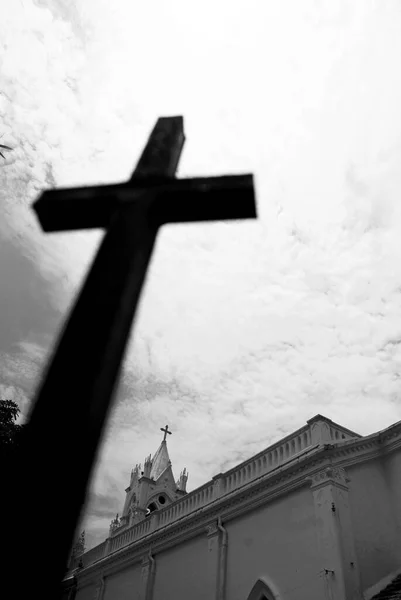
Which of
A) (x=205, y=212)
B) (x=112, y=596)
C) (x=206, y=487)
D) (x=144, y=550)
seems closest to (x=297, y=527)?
(x=206, y=487)

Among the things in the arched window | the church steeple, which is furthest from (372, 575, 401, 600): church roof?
the church steeple

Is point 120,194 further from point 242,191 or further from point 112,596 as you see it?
point 112,596

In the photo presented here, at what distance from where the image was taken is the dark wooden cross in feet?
5.74

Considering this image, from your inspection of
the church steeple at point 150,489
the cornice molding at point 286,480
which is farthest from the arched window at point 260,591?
the church steeple at point 150,489

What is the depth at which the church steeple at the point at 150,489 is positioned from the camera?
2755 cm

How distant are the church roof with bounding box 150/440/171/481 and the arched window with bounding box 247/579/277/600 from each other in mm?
19080

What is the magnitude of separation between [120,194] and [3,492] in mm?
1742

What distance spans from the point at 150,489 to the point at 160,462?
→ 2947mm

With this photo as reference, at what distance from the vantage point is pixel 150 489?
94.5ft

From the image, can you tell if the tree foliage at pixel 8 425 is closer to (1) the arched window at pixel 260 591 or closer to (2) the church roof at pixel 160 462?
(1) the arched window at pixel 260 591

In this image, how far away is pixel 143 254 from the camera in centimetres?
254

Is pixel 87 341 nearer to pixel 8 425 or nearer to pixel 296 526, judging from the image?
pixel 296 526

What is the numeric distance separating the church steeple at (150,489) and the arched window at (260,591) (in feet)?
53.8

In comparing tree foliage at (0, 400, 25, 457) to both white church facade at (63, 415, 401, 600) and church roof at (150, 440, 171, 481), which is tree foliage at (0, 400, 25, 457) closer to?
white church facade at (63, 415, 401, 600)
